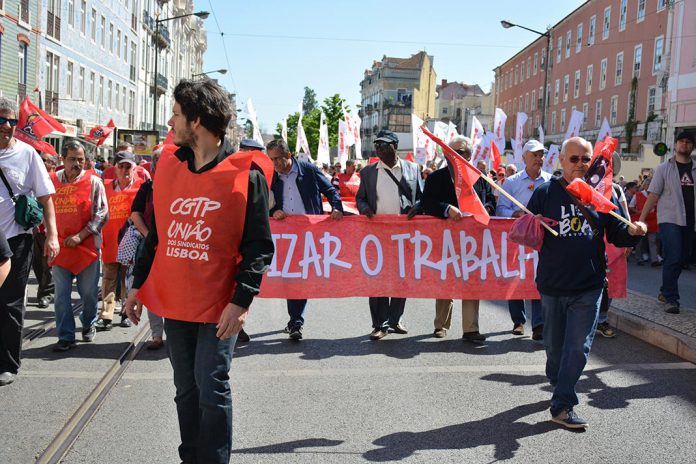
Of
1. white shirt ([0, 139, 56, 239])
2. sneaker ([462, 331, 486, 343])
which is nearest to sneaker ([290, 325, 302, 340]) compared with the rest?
sneaker ([462, 331, 486, 343])

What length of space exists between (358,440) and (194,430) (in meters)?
1.28

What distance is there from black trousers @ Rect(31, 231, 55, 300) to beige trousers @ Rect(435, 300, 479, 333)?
4.95m

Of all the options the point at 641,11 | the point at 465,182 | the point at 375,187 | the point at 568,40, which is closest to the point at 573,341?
the point at 465,182

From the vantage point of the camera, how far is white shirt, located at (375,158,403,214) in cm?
781

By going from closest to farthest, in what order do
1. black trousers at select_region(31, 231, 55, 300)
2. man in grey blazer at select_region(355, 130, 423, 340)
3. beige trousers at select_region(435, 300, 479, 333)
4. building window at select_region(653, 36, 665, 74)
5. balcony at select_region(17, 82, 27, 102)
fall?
beige trousers at select_region(435, 300, 479, 333)
man in grey blazer at select_region(355, 130, 423, 340)
black trousers at select_region(31, 231, 55, 300)
balcony at select_region(17, 82, 27, 102)
building window at select_region(653, 36, 665, 74)

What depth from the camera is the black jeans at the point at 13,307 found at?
576 centimetres

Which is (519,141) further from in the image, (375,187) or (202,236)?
(202,236)

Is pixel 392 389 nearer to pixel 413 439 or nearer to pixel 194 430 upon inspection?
pixel 413 439

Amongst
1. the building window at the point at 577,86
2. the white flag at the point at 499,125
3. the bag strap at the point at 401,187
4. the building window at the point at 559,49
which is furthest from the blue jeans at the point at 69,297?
the building window at the point at 559,49

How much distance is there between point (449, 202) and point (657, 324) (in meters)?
2.46

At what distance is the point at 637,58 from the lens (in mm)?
43938

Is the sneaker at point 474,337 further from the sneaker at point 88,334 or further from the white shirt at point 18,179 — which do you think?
the white shirt at point 18,179

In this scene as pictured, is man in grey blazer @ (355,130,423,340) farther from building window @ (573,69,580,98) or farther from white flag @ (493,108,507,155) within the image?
building window @ (573,69,580,98)

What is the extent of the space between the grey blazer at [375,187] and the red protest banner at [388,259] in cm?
15
